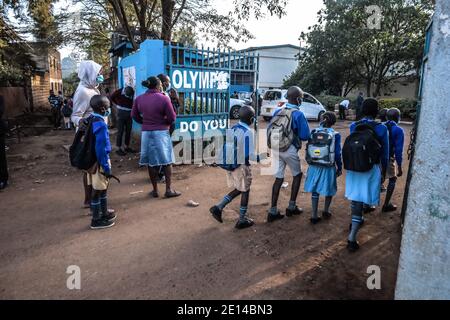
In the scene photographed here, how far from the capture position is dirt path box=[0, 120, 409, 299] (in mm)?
2643

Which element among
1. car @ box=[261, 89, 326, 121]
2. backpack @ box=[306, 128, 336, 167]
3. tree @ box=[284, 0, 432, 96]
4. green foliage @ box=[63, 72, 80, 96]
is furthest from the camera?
green foliage @ box=[63, 72, 80, 96]

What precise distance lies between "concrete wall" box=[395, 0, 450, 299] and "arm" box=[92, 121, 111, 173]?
300 centimetres

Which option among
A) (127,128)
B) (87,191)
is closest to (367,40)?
(127,128)

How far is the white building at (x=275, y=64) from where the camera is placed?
30922 millimetres

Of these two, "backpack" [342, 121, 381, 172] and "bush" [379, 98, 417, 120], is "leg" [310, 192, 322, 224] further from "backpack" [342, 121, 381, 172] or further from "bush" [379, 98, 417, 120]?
"bush" [379, 98, 417, 120]

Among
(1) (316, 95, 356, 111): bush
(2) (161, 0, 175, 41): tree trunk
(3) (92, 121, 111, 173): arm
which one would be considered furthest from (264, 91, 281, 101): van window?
(3) (92, 121, 111, 173): arm

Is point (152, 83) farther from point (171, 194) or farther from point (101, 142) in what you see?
point (171, 194)

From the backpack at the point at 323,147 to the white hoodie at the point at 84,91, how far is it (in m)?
3.04

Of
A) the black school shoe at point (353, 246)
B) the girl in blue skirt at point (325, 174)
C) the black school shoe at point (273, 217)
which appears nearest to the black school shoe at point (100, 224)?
the black school shoe at point (273, 217)

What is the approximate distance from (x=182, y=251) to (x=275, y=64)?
30520 mm

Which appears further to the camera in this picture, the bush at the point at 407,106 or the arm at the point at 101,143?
the bush at the point at 407,106

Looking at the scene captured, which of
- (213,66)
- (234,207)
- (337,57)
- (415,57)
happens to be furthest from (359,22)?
(234,207)

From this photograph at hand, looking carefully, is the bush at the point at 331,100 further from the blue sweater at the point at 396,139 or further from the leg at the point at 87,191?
the leg at the point at 87,191
